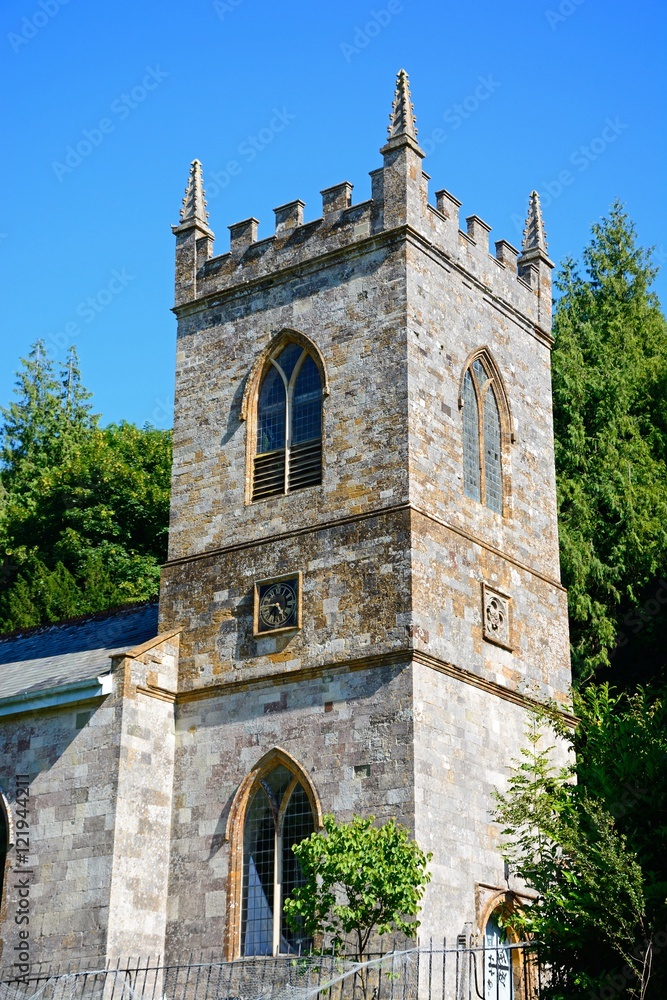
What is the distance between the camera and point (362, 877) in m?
17.5

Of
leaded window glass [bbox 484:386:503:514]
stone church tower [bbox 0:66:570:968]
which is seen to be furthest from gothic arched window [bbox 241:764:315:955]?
leaded window glass [bbox 484:386:503:514]

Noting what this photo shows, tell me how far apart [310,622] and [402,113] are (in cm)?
880

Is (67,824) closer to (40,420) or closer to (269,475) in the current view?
(269,475)

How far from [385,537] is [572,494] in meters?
11.6

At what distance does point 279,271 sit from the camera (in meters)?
24.4

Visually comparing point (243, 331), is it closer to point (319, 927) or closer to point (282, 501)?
point (282, 501)

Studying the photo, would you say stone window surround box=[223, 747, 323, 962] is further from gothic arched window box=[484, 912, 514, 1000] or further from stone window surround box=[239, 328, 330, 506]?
stone window surround box=[239, 328, 330, 506]

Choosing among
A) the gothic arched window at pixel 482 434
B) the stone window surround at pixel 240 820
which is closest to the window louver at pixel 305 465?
the gothic arched window at pixel 482 434

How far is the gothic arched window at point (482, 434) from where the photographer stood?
23.8 m

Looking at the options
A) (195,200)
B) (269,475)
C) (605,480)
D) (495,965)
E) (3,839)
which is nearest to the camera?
(495,965)

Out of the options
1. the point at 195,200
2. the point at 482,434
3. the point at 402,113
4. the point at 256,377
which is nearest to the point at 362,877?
the point at 482,434

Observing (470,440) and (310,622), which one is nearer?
(310,622)

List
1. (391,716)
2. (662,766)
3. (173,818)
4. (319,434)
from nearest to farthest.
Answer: (662,766)
(391,716)
(173,818)
(319,434)

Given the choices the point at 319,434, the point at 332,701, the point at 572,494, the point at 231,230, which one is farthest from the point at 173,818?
the point at 572,494
